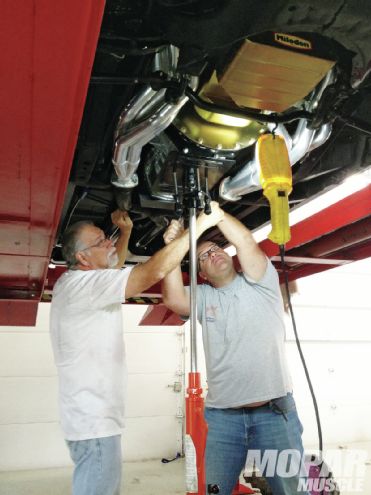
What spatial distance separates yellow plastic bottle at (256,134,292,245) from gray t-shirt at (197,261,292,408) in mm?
779

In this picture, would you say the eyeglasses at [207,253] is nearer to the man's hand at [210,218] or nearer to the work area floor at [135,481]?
the man's hand at [210,218]

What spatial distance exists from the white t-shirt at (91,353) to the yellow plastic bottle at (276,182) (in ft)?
2.07

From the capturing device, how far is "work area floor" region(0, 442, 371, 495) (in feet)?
11.0

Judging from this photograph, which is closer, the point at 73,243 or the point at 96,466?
the point at 96,466

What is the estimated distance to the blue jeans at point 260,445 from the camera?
1431 mm

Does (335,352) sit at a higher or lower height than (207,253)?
Answer: lower

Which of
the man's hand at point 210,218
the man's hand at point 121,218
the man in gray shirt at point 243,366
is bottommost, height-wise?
the man in gray shirt at point 243,366

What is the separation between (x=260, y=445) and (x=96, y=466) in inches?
23.0

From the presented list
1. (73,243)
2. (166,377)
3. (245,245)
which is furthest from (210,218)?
(166,377)

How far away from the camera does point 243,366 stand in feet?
5.16

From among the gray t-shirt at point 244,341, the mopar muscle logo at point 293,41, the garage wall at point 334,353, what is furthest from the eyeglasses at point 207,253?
the garage wall at point 334,353

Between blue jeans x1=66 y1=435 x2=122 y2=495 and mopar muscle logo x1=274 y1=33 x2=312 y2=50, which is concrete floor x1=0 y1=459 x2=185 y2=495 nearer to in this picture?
blue jeans x1=66 y1=435 x2=122 y2=495

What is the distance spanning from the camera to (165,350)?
449cm

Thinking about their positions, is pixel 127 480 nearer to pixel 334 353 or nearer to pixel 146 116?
pixel 334 353
